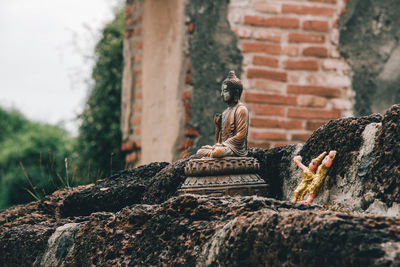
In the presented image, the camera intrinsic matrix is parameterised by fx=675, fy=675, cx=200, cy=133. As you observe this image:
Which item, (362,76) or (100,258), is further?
(362,76)

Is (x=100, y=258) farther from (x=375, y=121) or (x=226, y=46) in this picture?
(x=226, y=46)

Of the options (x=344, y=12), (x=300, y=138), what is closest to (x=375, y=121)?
(x=300, y=138)

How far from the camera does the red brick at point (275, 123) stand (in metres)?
5.47

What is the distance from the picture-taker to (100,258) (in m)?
2.74

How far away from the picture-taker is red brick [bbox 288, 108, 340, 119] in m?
5.54

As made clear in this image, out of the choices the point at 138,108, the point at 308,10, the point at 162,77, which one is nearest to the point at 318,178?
the point at 308,10

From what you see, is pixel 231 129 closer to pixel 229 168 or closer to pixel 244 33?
pixel 229 168

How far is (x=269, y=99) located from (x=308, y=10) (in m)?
0.86

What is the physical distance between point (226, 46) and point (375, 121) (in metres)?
3.08

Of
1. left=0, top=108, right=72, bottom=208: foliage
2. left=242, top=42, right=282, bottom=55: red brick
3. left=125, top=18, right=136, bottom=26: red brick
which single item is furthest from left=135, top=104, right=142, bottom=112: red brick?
left=0, top=108, right=72, bottom=208: foliage

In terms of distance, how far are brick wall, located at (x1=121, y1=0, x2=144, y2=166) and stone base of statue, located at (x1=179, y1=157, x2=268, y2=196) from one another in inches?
165

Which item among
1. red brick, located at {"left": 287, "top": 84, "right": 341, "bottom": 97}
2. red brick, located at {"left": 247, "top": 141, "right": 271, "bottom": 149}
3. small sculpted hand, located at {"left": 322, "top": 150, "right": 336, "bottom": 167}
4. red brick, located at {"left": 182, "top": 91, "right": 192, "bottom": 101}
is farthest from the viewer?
red brick, located at {"left": 182, "top": 91, "right": 192, "bottom": 101}

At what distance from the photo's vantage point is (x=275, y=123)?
5492 millimetres

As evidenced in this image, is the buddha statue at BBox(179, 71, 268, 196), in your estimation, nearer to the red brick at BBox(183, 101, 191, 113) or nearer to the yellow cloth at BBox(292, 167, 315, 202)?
the yellow cloth at BBox(292, 167, 315, 202)
